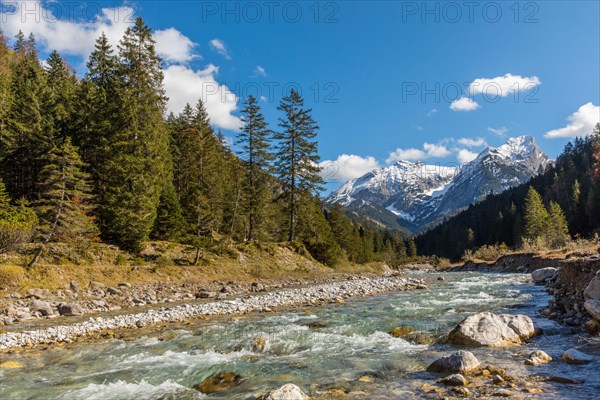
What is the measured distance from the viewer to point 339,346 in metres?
9.96

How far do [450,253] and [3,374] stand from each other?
158209mm

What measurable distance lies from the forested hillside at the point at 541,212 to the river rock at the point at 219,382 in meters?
32.4

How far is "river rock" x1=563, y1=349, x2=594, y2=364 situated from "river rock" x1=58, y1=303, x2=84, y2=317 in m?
16.9

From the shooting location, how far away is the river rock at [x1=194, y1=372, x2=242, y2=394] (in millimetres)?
7320

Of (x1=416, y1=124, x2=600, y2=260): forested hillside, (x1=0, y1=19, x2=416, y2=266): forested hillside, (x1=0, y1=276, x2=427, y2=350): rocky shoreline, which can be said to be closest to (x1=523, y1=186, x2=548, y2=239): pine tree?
(x1=416, y1=124, x2=600, y2=260): forested hillside

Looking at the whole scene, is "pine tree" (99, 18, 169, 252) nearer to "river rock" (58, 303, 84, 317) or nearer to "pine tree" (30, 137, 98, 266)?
"pine tree" (30, 137, 98, 266)

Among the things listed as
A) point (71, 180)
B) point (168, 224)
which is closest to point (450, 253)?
point (168, 224)

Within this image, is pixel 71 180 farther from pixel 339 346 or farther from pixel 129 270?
pixel 339 346

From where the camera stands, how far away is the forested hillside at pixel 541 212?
7281cm

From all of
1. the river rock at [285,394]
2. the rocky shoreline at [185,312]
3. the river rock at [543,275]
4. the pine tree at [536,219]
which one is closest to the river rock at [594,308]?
the river rock at [285,394]

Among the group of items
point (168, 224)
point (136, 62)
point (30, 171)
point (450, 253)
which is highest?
point (136, 62)

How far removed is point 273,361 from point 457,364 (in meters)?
4.14

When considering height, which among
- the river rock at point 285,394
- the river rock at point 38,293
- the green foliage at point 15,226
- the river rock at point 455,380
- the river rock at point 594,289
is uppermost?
the green foliage at point 15,226

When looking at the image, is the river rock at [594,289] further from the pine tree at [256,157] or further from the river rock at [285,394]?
the pine tree at [256,157]
